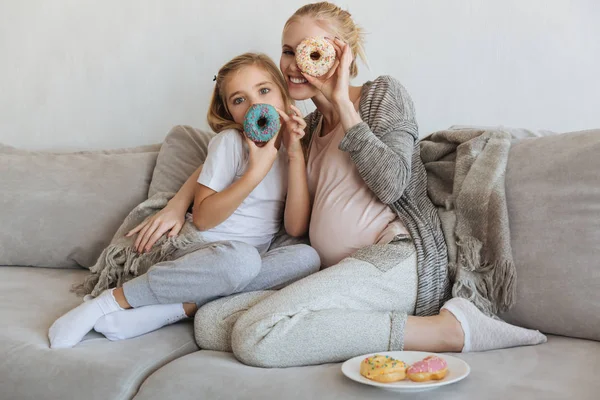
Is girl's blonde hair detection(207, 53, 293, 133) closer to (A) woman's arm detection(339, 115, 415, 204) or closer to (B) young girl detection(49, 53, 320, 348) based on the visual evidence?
(B) young girl detection(49, 53, 320, 348)

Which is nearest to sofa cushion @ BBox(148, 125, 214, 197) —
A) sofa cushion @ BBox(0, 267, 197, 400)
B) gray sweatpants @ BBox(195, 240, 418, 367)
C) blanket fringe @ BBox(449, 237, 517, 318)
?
sofa cushion @ BBox(0, 267, 197, 400)

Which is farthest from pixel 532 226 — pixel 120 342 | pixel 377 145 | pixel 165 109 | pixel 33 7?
pixel 33 7

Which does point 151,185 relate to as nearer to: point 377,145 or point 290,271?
point 290,271

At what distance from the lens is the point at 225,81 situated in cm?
196

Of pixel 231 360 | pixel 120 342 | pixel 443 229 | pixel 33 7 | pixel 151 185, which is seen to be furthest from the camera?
pixel 33 7

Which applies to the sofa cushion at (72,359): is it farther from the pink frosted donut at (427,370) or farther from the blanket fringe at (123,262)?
the pink frosted donut at (427,370)

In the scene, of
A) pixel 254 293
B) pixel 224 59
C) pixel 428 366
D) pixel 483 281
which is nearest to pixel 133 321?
pixel 254 293

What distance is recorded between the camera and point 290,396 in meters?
1.25

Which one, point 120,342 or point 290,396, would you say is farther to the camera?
point 120,342

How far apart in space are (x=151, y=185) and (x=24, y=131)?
40.3 inches

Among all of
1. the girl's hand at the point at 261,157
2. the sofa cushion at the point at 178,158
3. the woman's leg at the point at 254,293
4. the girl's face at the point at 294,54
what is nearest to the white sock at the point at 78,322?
the woman's leg at the point at 254,293

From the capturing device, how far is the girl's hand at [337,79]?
1.74 meters

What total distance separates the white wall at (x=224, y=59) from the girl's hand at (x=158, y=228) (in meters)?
0.72

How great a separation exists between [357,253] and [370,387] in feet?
1.50
